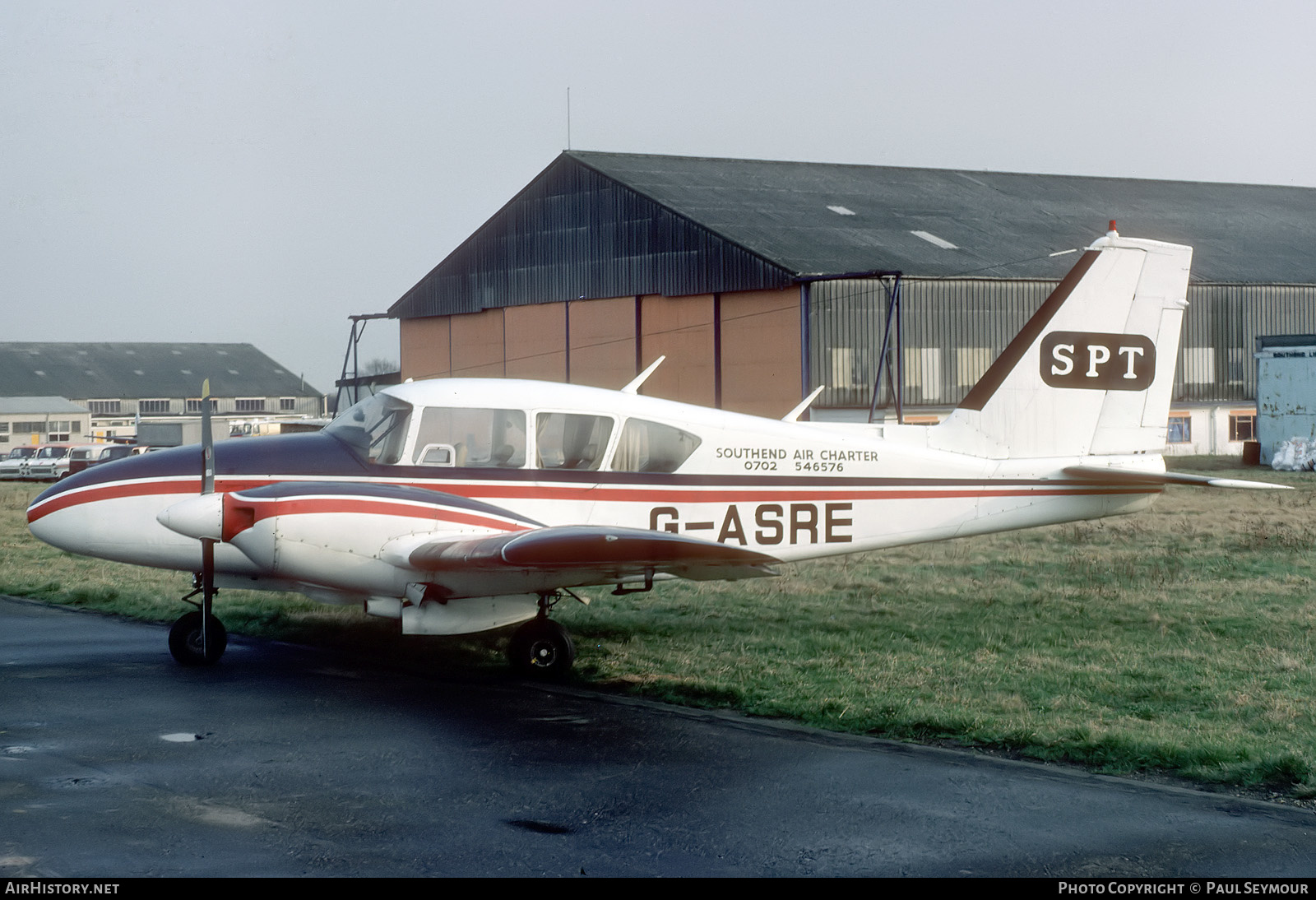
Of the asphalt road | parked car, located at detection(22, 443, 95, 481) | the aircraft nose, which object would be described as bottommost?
the asphalt road

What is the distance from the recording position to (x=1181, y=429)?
48.1 meters

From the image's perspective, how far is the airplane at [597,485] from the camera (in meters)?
9.67

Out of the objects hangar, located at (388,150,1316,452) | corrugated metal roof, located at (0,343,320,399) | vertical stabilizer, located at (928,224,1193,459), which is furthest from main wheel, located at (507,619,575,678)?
corrugated metal roof, located at (0,343,320,399)

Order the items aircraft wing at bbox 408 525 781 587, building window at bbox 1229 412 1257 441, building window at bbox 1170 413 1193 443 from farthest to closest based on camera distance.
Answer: building window at bbox 1229 412 1257 441 → building window at bbox 1170 413 1193 443 → aircraft wing at bbox 408 525 781 587

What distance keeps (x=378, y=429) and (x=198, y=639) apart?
Answer: 241 centimetres

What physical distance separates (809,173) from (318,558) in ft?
143

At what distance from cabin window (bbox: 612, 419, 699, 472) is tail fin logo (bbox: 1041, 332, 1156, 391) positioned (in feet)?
12.9

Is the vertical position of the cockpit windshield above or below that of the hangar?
below

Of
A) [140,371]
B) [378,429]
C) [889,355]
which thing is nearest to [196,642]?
[378,429]

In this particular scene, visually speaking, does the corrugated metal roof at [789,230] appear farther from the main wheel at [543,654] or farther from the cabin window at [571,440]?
the main wheel at [543,654]

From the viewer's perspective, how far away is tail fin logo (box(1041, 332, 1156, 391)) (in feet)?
41.4

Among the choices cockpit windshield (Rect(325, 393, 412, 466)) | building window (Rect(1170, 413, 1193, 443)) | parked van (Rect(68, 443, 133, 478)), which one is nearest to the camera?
cockpit windshield (Rect(325, 393, 412, 466))

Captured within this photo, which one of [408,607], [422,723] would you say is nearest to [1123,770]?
[422,723]

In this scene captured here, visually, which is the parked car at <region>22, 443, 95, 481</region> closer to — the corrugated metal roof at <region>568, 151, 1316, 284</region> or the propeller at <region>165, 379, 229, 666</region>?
the corrugated metal roof at <region>568, 151, 1316, 284</region>
